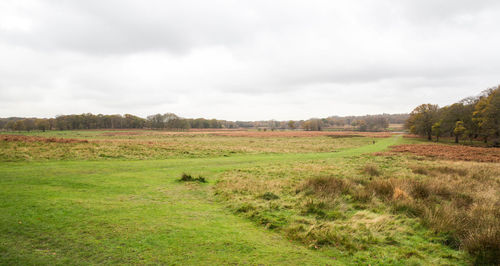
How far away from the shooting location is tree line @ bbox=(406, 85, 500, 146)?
44.5 meters

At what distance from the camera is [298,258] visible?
5707 mm

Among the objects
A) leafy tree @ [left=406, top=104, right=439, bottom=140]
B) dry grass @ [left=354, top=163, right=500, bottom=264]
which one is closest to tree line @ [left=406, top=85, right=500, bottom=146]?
leafy tree @ [left=406, top=104, right=439, bottom=140]

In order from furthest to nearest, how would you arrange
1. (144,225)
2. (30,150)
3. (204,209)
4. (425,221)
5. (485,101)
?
(485,101)
(30,150)
(204,209)
(425,221)
(144,225)

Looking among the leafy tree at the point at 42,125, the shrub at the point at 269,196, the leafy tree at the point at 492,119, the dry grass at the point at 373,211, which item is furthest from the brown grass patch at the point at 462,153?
the leafy tree at the point at 42,125

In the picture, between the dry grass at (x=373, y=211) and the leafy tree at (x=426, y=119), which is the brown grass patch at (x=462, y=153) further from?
the leafy tree at (x=426, y=119)

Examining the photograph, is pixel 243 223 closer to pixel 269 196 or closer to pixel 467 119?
pixel 269 196

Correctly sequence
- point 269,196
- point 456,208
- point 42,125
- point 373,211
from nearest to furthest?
point 456,208 → point 373,211 → point 269,196 → point 42,125

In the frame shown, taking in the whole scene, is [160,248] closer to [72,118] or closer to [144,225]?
[144,225]

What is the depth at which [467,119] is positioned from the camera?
55.4 metres

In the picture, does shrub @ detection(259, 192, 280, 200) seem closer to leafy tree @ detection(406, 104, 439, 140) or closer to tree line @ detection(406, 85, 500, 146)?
tree line @ detection(406, 85, 500, 146)

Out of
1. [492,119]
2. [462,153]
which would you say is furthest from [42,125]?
[492,119]

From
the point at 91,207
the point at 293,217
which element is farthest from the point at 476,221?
the point at 91,207

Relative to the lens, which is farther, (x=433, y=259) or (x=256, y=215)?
(x=256, y=215)

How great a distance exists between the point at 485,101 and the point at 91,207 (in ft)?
243
